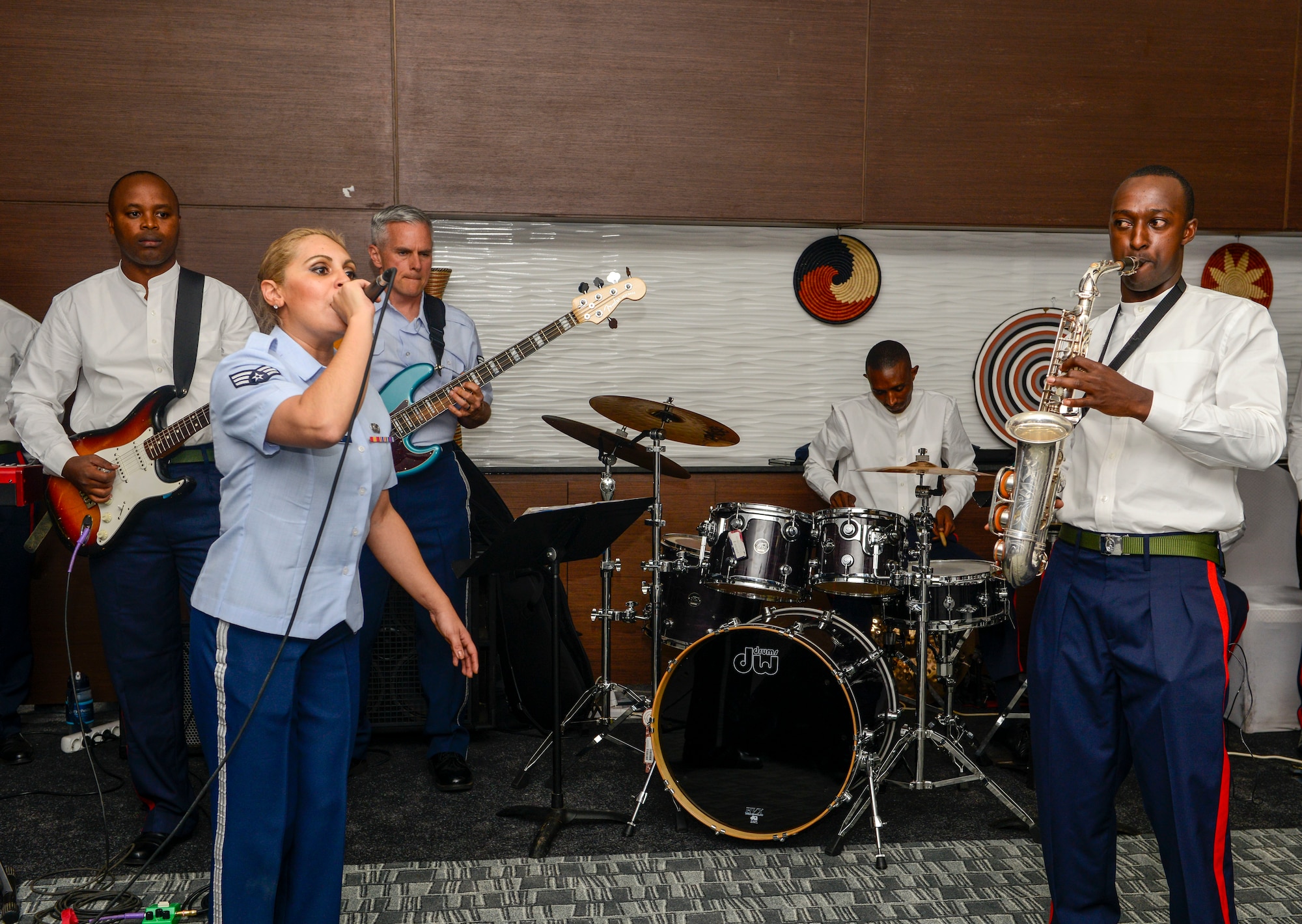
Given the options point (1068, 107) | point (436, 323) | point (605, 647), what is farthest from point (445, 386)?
point (1068, 107)

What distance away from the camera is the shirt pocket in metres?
2.19

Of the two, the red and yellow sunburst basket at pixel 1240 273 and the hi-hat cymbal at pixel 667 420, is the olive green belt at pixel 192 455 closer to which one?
the hi-hat cymbal at pixel 667 420

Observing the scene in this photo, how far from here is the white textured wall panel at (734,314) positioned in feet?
15.4

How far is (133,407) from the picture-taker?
304 centimetres

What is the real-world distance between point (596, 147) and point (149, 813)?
3110 mm

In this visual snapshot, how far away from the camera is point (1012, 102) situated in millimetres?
4617

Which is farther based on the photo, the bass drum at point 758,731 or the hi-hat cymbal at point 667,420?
the hi-hat cymbal at point 667,420

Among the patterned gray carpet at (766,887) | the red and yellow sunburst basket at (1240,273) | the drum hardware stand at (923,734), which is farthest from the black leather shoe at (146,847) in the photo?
the red and yellow sunburst basket at (1240,273)

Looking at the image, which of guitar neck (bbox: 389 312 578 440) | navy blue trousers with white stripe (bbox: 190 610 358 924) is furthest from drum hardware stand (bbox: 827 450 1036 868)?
navy blue trousers with white stripe (bbox: 190 610 358 924)

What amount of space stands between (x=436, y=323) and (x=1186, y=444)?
252cm

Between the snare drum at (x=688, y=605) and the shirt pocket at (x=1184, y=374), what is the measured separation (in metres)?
1.66

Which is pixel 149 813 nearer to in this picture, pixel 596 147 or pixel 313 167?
pixel 313 167

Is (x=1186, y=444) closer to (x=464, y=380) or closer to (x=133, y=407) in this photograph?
(x=464, y=380)

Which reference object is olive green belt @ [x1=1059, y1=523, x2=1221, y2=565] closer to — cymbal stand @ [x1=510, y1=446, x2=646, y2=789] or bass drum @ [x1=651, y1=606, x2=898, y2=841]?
bass drum @ [x1=651, y1=606, x2=898, y2=841]
